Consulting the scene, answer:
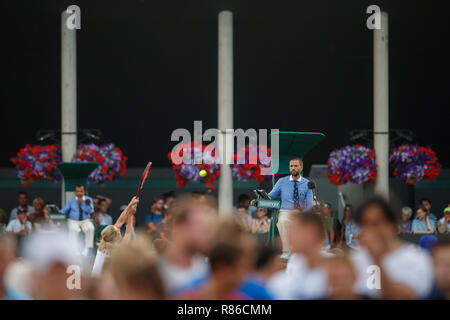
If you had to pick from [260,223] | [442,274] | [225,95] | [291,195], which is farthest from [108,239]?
[225,95]

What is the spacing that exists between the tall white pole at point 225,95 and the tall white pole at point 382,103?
253 cm

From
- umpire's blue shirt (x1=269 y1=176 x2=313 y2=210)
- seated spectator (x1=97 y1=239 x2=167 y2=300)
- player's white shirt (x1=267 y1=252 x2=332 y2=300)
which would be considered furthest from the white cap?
umpire's blue shirt (x1=269 y1=176 x2=313 y2=210)

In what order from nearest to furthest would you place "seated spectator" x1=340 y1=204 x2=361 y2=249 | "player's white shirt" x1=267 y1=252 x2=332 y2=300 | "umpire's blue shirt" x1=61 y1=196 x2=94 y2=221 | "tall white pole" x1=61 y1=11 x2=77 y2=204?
1. "player's white shirt" x1=267 y1=252 x2=332 y2=300
2. "seated spectator" x1=340 y1=204 x2=361 y2=249
3. "umpire's blue shirt" x1=61 y1=196 x2=94 y2=221
4. "tall white pole" x1=61 y1=11 x2=77 y2=204

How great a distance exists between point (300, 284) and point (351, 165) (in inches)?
303

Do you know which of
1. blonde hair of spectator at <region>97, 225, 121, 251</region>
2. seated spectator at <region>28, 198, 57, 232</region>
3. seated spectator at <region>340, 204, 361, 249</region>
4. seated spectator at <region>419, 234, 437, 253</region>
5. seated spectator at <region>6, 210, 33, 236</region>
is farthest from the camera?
seated spectator at <region>6, 210, 33, 236</region>

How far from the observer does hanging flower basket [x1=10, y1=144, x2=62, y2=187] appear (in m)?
10.9

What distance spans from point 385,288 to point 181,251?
0.96 metres

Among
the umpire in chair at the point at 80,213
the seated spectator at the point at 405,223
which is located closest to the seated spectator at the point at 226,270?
the umpire in chair at the point at 80,213

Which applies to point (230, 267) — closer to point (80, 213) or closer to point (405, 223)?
point (80, 213)

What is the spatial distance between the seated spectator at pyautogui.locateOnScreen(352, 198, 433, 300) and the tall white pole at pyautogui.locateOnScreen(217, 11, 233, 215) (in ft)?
27.0

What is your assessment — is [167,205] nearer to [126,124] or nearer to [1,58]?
[126,124]

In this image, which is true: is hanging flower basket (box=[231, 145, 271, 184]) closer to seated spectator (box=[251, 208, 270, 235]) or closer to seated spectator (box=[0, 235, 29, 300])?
seated spectator (box=[251, 208, 270, 235])

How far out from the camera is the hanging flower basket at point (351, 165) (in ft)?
34.2

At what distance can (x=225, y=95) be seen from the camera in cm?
1155
